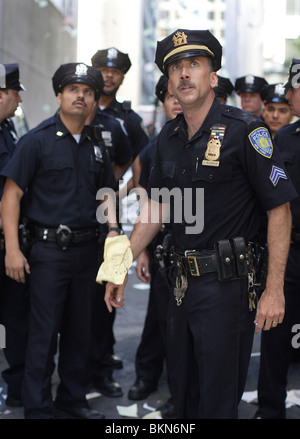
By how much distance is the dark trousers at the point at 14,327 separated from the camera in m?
4.17

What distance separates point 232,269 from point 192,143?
64 cm

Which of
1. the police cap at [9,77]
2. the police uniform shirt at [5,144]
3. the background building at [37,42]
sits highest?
the background building at [37,42]

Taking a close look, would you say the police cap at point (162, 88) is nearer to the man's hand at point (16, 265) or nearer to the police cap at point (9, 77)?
the police cap at point (9, 77)

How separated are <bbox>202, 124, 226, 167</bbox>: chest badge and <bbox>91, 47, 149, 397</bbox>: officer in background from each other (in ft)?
6.70

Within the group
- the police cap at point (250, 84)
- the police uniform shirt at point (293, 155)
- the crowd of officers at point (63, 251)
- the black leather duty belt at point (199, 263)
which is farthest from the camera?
the police cap at point (250, 84)

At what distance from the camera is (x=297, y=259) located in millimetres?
3697

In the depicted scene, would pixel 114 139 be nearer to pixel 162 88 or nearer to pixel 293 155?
pixel 162 88

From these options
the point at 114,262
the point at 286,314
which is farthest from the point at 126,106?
the point at 114,262

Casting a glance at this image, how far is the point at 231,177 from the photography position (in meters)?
2.73

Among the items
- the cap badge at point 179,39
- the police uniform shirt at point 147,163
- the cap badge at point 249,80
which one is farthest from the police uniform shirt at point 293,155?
the cap badge at point 249,80

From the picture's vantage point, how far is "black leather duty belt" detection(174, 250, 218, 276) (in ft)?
9.05

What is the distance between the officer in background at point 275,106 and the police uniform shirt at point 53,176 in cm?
208

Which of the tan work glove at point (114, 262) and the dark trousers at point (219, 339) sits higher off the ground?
the tan work glove at point (114, 262)

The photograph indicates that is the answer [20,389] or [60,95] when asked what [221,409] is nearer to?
[20,389]
